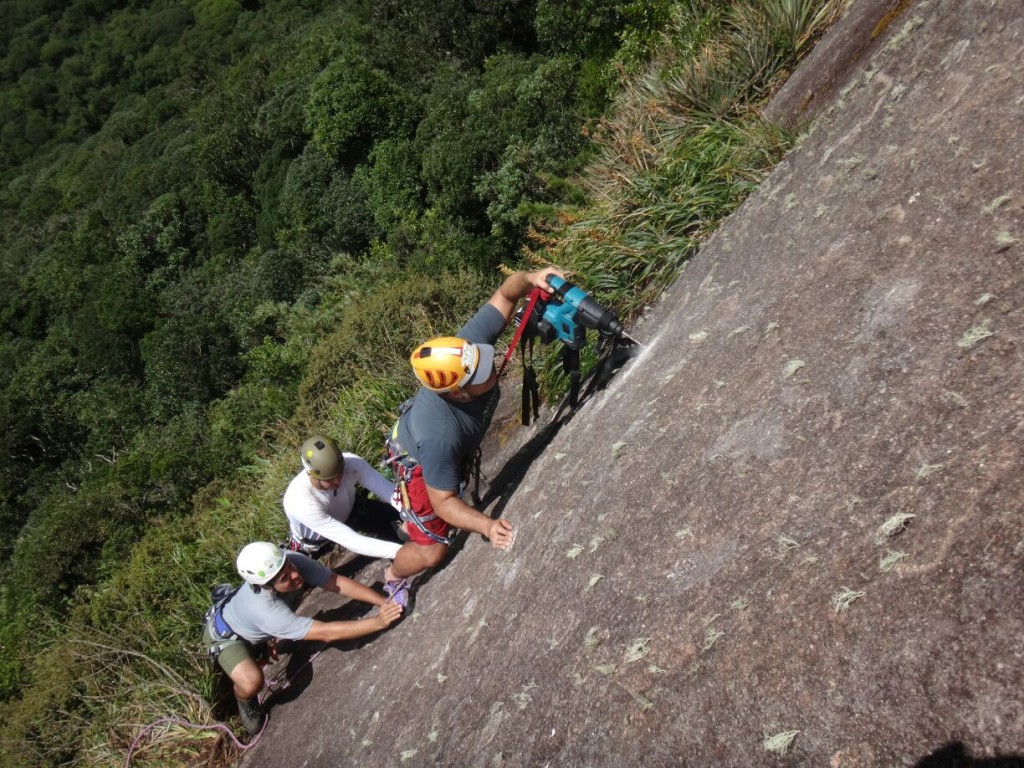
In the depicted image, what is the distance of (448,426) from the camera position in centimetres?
452

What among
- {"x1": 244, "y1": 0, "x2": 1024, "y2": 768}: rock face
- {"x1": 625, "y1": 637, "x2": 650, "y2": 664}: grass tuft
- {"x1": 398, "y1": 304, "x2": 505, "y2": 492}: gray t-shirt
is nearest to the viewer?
{"x1": 244, "y1": 0, "x2": 1024, "y2": 768}: rock face

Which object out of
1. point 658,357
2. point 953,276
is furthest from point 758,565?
point 658,357

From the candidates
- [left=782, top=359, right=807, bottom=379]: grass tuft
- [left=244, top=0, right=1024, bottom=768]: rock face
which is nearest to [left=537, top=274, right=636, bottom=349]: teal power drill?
[left=244, top=0, right=1024, bottom=768]: rock face

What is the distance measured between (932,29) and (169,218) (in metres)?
37.8

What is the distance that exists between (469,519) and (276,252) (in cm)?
2249

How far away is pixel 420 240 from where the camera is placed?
18547 mm

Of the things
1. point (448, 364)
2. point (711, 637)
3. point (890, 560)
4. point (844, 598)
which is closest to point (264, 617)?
point (448, 364)

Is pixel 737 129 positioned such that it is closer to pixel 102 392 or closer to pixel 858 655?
pixel 858 655

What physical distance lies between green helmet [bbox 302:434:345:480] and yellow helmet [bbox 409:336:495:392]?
148 cm

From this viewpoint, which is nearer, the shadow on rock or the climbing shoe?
the shadow on rock

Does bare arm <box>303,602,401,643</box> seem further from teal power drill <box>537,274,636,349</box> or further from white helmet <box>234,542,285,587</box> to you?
teal power drill <box>537,274,636,349</box>

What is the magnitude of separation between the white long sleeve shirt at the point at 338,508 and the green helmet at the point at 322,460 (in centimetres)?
20

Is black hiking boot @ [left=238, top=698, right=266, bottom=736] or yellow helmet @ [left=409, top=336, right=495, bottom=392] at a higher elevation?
yellow helmet @ [left=409, top=336, right=495, bottom=392]

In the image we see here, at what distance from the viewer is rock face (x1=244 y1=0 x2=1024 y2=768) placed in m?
2.24
